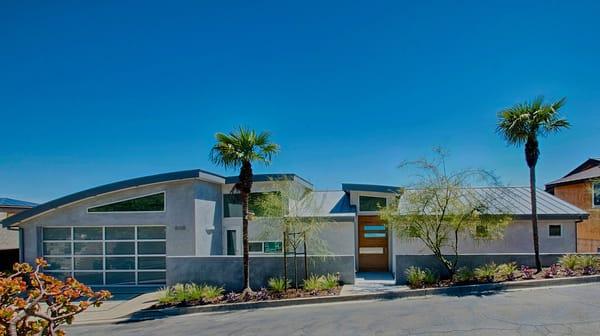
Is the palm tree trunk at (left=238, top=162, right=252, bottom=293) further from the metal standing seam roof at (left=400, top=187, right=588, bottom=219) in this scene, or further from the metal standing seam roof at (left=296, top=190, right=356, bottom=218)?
the metal standing seam roof at (left=400, top=187, right=588, bottom=219)

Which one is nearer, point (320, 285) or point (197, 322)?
point (197, 322)

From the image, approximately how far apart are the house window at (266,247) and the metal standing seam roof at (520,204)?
8334mm

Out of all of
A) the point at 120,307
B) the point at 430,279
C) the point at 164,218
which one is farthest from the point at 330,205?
the point at 120,307

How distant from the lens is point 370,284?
47.4 ft

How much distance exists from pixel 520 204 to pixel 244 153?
12.3 meters

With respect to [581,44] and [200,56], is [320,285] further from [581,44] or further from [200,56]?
[581,44]

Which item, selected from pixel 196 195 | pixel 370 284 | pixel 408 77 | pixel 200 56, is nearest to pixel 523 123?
pixel 408 77

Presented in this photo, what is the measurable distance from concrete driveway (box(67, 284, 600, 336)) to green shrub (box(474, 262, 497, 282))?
52.4 inches

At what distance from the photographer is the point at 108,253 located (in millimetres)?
17453

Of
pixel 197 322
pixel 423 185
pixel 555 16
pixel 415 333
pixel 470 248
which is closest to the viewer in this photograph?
pixel 415 333

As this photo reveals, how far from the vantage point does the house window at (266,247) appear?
17.9 meters

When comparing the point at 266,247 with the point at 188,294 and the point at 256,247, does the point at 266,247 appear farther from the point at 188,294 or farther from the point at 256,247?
the point at 188,294

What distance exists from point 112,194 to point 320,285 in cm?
1019

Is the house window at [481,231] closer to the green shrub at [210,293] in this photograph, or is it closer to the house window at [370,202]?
the house window at [370,202]
